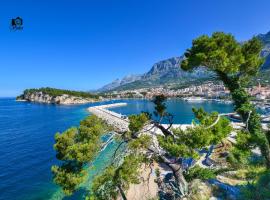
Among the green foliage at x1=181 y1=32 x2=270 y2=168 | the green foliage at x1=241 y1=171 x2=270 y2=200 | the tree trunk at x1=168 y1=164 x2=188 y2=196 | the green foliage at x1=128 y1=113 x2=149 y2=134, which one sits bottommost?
the green foliage at x1=241 y1=171 x2=270 y2=200

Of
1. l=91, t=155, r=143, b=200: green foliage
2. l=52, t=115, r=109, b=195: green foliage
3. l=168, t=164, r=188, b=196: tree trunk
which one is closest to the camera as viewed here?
l=52, t=115, r=109, b=195: green foliage

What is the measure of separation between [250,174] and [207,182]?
370 centimetres

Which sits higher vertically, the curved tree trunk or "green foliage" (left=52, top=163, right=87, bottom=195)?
the curved tree trunk

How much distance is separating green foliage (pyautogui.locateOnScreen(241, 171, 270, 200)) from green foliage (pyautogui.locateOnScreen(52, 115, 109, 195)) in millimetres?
8173

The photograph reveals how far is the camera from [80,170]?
40.3 feet

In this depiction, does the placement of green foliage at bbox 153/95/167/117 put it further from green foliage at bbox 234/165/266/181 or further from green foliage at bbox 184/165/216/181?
green foliage at bbox 234/165/266/181

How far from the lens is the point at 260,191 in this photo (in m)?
11.0

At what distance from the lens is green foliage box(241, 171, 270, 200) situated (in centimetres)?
1058

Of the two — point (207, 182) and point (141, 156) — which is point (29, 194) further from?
point (207, 182)

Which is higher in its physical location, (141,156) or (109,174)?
(141,156)

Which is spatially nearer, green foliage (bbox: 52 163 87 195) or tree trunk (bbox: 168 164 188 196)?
tree trunk (bbox: 168 164 188 196)

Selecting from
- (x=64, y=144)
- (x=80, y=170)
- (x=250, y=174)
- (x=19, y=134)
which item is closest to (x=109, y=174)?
(x=80, y=170)

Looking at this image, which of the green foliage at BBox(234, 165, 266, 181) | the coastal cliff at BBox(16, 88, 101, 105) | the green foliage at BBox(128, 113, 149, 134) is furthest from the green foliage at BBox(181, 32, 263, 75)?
the coastal cliff at BBox(16, 88, 101, 105)

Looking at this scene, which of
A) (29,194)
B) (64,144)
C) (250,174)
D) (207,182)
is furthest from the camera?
(29,194)
